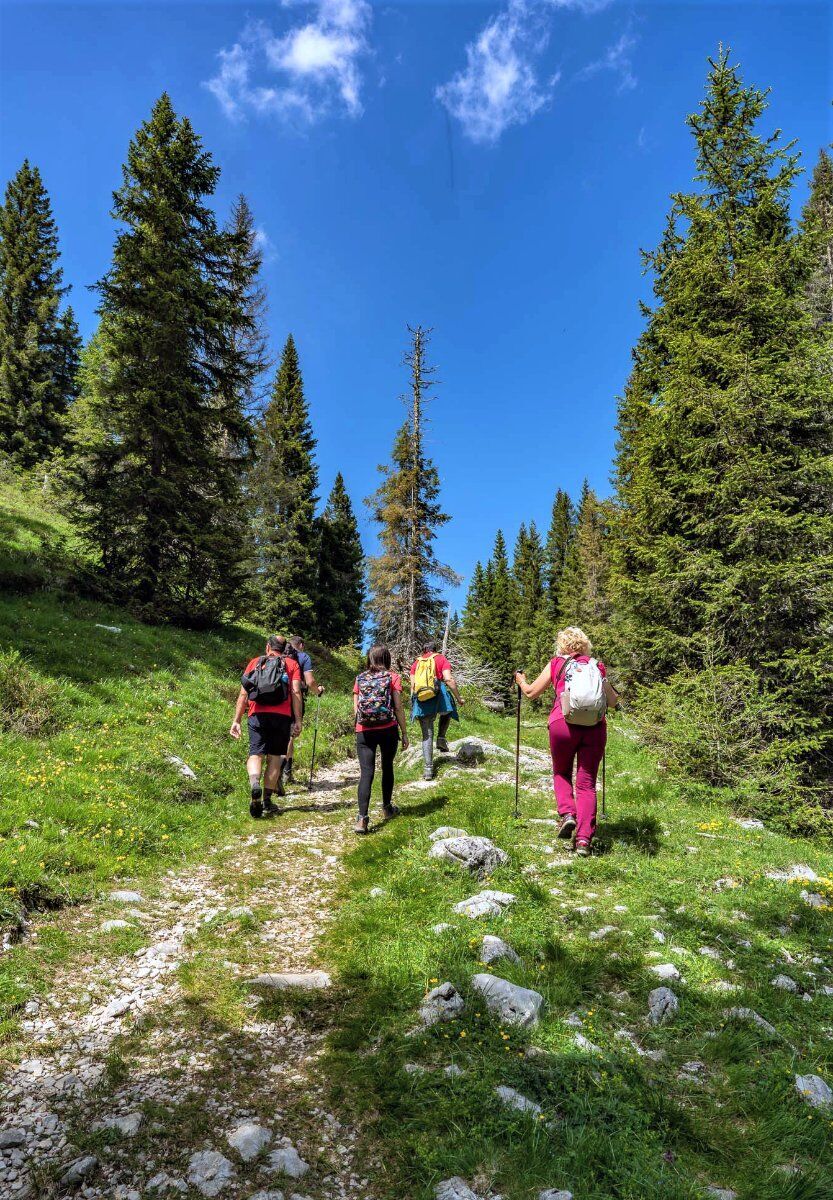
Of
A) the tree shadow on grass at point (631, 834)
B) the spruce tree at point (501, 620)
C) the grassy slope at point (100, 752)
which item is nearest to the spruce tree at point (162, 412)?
the grassy slope at point (100, 752)

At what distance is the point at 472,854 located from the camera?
5570mm

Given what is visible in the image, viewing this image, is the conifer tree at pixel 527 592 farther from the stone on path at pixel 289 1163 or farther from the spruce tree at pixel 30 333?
the stone on path at pixel 289 1163

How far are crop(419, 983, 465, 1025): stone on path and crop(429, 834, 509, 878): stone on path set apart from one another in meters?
2.01

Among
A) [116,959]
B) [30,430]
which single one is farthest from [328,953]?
[30,430]

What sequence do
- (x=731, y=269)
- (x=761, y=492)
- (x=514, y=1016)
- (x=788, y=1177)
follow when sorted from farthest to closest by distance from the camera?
(x=731, y=269), (x=761, y=492), (x=514, y=1016), (x=788, y=1177)

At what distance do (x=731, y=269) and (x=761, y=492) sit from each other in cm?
504

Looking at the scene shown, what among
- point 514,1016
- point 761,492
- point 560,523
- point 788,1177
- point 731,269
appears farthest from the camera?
point 560,523

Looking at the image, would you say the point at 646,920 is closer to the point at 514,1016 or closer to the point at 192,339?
the point at 514,1016

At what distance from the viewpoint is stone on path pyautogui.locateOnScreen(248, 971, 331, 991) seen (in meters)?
3.76

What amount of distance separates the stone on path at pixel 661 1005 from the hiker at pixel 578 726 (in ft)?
8.27

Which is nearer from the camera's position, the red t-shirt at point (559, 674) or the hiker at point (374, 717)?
the red t-shirt at point (559, 674)

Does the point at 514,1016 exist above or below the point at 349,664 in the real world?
below

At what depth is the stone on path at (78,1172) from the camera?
2289mm

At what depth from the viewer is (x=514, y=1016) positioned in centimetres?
333
